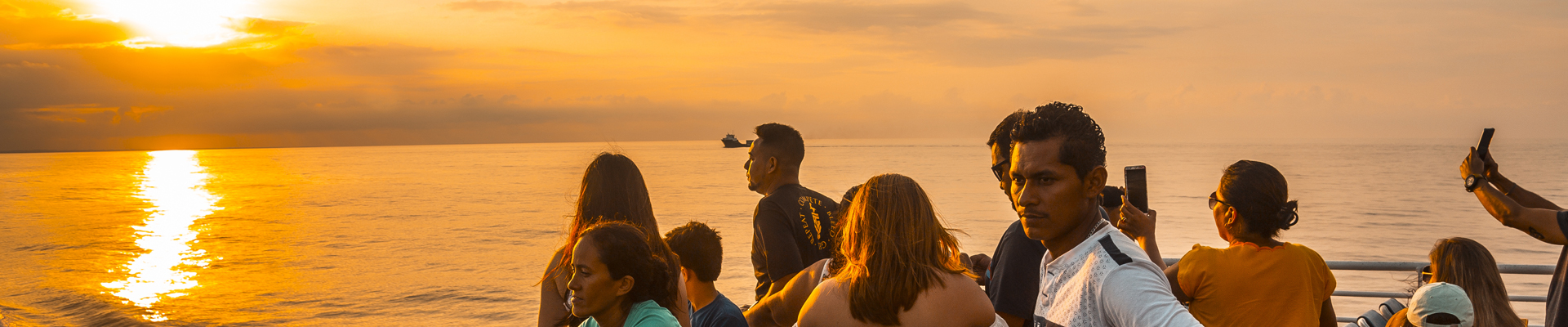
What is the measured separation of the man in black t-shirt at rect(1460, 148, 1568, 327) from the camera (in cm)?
352

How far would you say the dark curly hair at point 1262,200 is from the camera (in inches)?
120

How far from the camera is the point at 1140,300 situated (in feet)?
5.99

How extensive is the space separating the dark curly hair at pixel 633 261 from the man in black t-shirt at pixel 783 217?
1.14 m

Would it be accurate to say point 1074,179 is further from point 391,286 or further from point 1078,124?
point 391,286

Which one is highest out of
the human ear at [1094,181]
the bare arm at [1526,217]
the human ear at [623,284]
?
the human ear at [1094,181]

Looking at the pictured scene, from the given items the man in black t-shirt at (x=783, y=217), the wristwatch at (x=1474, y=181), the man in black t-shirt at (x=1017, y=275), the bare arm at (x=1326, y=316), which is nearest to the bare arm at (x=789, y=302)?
the man in black t-shirt at (x=1017, y=275)

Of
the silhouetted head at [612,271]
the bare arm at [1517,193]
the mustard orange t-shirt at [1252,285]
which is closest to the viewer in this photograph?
the mustard orange t-shirt at [1252,285]

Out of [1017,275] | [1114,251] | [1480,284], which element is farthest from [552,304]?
[1480,284]

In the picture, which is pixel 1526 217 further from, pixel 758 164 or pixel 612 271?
pixel 612 271

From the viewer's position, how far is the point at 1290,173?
76.9 m

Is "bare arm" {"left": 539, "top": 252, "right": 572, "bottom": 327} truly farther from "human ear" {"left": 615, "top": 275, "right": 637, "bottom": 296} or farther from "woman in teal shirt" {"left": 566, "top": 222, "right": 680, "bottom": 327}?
"human ear" {"left": 615, "top": 275, "right": 637, "bottom": 296}

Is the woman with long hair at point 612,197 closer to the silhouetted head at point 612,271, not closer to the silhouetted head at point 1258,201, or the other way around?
the silhouetted head at point 612,271

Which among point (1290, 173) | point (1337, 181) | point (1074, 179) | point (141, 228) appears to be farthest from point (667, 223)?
point (1290, 173)

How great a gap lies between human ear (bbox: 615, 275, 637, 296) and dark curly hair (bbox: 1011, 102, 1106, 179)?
5.34ft
